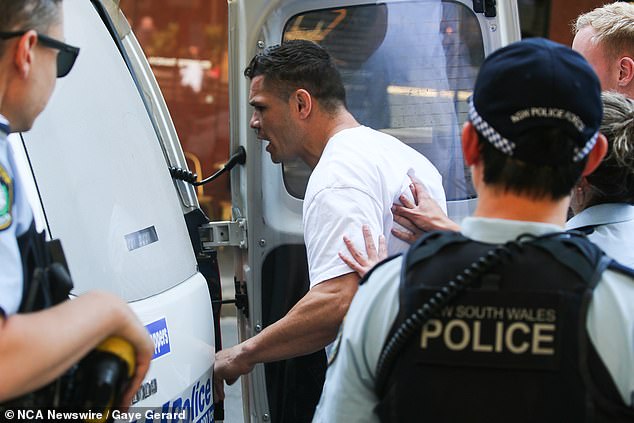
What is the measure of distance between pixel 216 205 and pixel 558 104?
7.45 metres

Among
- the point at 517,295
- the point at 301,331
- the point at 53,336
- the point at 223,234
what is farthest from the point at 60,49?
the point at 223,234

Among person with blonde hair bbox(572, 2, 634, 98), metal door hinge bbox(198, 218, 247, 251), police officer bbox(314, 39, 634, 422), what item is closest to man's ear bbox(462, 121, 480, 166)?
police officer bbox(314, 39, 634, 422)

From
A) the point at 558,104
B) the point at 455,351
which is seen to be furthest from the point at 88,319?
the point at 558,104

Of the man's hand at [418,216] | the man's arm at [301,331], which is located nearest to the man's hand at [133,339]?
the man's arm at [301,331]

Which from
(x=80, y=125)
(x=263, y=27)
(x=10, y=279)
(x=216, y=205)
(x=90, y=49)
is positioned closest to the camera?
(x=10, y=279)

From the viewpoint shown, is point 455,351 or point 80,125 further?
point 80,125

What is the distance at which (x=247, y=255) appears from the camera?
10.0ft

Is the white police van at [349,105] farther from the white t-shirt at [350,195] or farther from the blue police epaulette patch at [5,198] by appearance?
the blue police epaulette patch at [5,198]

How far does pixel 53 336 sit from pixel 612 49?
2425 millimetres

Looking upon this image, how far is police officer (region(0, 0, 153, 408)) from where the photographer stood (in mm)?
1325

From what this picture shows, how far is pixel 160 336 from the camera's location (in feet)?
6.79

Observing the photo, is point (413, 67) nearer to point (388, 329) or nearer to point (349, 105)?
point (349, 105)

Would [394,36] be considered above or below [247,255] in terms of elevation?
above

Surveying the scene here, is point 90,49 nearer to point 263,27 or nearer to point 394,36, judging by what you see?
point 263,27
